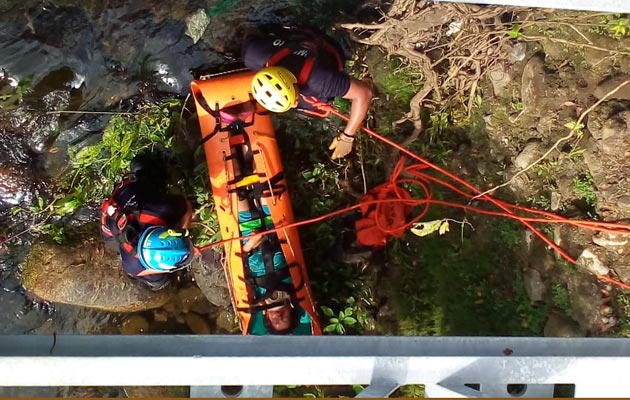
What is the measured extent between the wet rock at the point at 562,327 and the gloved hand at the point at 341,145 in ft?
6.08

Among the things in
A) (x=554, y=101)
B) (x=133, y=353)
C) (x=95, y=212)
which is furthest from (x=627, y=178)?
(x=95, y=212)

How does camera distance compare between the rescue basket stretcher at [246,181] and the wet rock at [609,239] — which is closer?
the wet rock at [609,239]

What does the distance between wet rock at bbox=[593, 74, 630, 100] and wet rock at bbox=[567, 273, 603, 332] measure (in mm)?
1190

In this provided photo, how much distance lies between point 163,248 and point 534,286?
102 inches

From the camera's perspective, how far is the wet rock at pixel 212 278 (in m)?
4.53

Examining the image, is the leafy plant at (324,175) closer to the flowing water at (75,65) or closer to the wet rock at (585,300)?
the flowing water at (75,65)

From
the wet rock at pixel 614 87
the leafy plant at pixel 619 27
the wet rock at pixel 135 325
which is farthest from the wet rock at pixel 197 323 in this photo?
the leafy plant at pixel 619 27

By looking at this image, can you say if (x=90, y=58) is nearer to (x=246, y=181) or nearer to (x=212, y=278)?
(x=246, y=181)

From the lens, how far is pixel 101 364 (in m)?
1.92

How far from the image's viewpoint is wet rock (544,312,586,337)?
151 inches

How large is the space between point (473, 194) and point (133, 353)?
305 centimetres

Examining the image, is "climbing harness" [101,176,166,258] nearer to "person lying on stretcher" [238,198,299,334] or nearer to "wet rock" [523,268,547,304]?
"person lying on stretcher" [238,198,299,334]

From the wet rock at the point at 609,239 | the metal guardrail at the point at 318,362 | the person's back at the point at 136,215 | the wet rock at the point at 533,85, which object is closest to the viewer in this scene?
the metal guardrail at the point at 318,362

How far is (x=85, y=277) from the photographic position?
4.47 m
